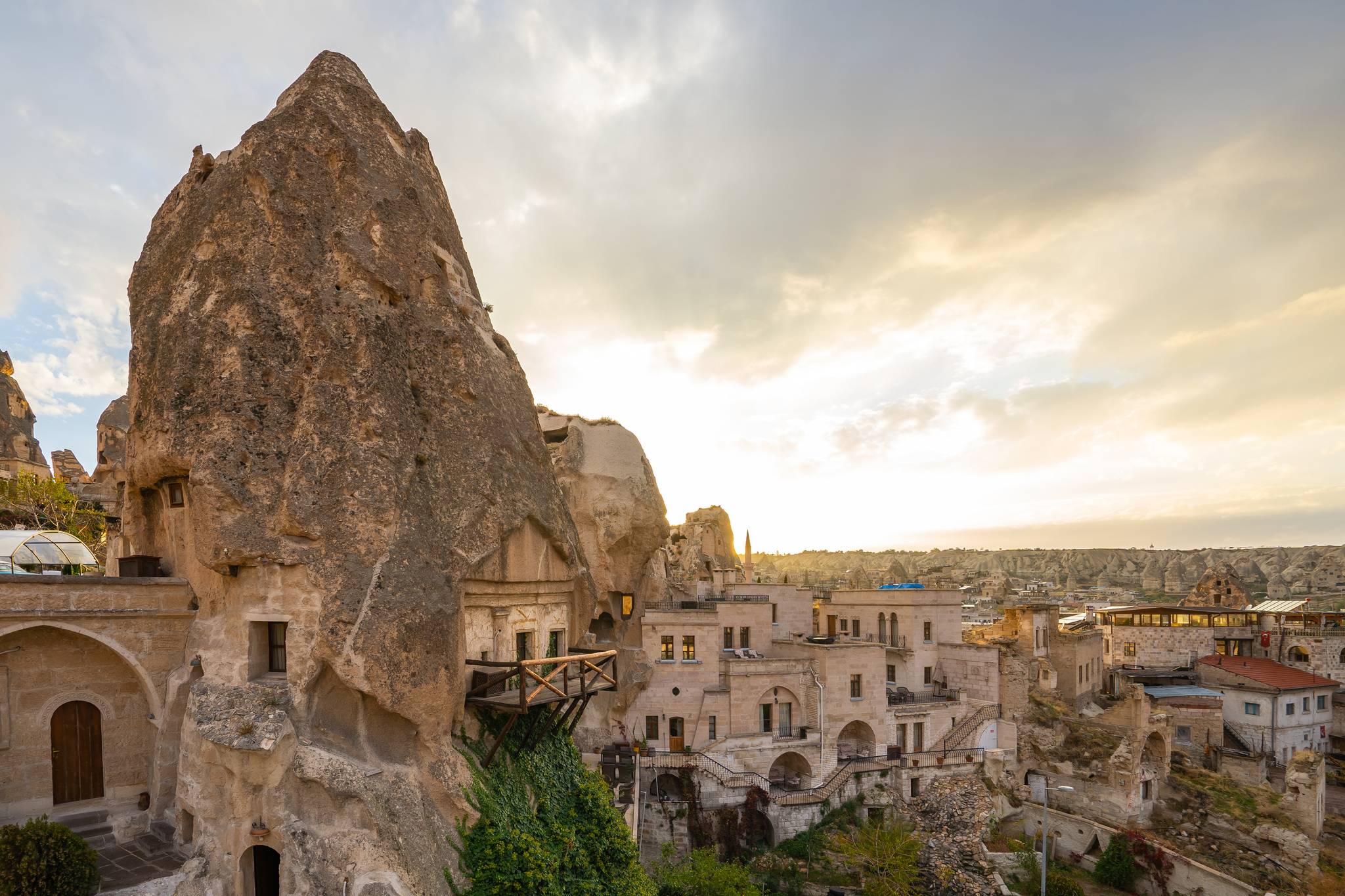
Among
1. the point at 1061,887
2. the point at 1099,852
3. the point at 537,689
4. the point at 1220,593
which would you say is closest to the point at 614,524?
the point at 537,689

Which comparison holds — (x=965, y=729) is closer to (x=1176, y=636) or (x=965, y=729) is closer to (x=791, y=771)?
(x=791, y=771)

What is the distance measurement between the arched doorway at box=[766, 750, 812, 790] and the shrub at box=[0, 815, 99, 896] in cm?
2806

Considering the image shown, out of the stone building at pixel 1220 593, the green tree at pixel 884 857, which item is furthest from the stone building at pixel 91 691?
the stone building at pixel 1220 593

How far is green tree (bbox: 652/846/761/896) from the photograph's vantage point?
25.6 m

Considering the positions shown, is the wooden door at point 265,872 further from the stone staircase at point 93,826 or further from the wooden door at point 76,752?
the wooden door at point 76,752

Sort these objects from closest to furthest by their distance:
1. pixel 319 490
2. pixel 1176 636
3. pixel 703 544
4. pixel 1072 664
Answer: pixel 319 490 < pixel 1072 664 < pixel 1176 636 < pixel 703 544

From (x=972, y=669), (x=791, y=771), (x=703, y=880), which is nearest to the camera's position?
(x=703, y=880)

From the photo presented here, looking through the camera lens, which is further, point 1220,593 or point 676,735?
point 1220,593

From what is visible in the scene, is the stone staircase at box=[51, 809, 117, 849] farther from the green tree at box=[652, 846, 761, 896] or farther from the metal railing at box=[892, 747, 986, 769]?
the metal railing at box=[892, 747, 986, 769]

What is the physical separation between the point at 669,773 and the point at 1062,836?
21.8 metres

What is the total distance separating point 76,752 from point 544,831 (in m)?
11.9

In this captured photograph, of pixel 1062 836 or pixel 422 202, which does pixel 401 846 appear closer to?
pixel 422 202

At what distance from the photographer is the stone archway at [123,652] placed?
53.6 ft

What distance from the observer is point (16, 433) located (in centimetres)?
4769
